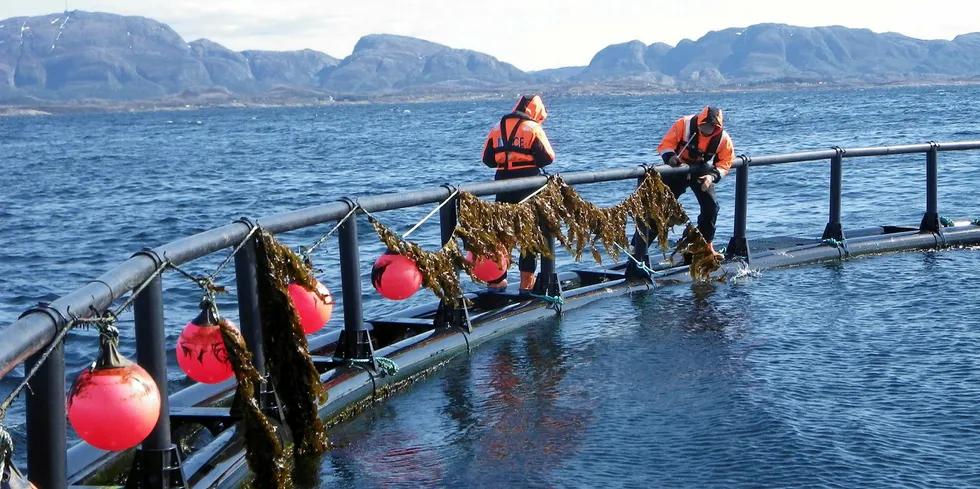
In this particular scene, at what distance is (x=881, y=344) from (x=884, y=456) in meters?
2.15

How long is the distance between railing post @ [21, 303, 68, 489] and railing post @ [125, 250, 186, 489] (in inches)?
28.2

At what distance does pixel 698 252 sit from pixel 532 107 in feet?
5.86

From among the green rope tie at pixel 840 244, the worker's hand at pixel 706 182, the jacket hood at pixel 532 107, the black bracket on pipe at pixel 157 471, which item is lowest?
the green rope tie at pixel 840 244

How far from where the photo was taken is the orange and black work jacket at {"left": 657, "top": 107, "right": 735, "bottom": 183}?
9.45 metres

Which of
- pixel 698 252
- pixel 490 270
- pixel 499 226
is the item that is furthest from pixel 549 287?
pixel 698 252

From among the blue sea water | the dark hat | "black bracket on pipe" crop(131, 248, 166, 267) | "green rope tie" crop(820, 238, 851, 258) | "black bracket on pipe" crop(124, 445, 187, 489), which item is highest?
the dark hat

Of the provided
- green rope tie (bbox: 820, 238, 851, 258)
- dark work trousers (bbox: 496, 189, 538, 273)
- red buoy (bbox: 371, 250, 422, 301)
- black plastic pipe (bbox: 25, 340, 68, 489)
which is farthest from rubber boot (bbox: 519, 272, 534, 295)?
black plastic pipe (bbox: 25, 340, 68, 489)

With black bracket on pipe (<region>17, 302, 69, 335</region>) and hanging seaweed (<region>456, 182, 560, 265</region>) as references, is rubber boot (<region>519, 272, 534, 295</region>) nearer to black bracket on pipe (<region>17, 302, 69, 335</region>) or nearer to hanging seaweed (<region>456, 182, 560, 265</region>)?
hanging seaweed (<region>456, 182, 560, 265</region>)

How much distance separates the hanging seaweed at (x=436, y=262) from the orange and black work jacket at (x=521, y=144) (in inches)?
83.6

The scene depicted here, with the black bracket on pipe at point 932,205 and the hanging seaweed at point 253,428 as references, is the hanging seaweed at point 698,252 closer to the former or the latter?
the black bracket on pipe at point 932,205

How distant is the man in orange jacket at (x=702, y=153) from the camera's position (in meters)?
9.43

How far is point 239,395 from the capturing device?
180 inches

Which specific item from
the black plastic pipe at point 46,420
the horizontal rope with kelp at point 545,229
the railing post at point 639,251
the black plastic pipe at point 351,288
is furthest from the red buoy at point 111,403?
the railing post at point 639,251

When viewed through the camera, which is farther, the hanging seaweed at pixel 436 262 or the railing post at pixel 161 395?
the hanging seaweed at pixel 436 262
